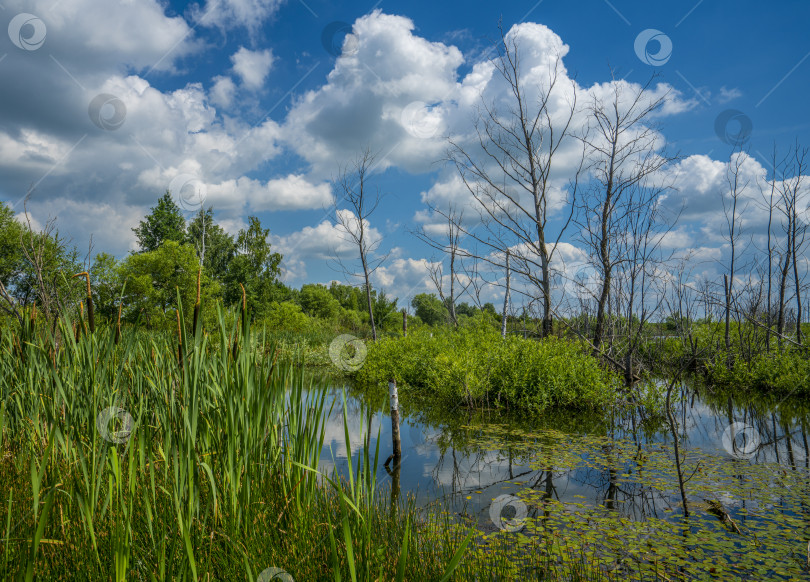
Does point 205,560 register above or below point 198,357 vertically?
below

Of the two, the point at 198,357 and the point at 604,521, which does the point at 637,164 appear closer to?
the point at 604,521

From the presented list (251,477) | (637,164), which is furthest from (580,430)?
(251,477)

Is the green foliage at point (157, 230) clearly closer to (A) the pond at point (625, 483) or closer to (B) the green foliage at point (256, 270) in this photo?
(B) the green foliage at point (256, 270)

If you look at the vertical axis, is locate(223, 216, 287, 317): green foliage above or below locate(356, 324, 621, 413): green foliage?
above

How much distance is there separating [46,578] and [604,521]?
4.30 m

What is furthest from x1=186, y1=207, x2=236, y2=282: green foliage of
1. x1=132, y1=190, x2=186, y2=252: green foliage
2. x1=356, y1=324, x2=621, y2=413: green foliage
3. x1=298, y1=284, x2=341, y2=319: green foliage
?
x1=356, y1=324, x2=621, y2=413: green foliage

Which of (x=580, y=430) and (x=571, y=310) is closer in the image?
(x=580, y=430)

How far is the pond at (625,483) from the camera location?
3.70 meters

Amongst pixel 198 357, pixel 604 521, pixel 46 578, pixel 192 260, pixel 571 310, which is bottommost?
pixel 604 521

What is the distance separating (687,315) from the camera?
45.7ft

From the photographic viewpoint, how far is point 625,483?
215 inches

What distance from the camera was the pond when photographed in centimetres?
370

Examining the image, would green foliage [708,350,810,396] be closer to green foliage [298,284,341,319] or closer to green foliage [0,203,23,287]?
green foliage [0,203,23,287]

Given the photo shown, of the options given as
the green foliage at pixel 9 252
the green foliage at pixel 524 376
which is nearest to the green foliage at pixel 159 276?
the green foliage at pixel 9 252
